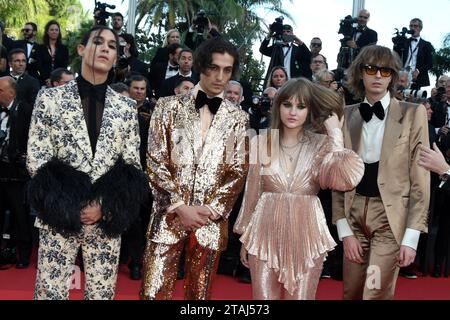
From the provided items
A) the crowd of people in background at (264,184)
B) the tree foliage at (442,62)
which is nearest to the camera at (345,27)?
the crowd of people in background at (264,184)

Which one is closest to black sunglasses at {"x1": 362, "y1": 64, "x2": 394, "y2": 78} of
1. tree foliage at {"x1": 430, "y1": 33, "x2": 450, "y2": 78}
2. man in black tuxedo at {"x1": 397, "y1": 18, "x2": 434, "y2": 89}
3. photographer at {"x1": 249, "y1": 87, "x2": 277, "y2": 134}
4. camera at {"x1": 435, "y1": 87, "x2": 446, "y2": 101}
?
photographer at {"x1": 249, "y1": 87, "x2": 277, "y2": 134}

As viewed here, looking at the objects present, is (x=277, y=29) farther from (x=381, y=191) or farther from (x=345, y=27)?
(x=381, y=191)

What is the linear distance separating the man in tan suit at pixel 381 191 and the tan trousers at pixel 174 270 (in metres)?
0.77

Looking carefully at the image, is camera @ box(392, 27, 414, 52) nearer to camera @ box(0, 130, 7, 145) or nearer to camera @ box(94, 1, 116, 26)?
camera @ box(94, 1, 116, 26)

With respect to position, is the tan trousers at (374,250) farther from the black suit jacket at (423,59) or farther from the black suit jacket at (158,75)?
the black suit jacket at (423,59)

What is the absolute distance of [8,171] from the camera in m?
5.90

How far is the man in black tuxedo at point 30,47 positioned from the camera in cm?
852

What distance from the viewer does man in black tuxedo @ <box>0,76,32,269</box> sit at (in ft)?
18.4

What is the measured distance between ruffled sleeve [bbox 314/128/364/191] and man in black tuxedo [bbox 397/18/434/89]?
6100 mm

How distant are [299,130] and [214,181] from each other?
555 millimetres

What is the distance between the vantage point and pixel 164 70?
8414 mm

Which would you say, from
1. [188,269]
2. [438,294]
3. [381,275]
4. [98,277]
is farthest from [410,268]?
[98,277]

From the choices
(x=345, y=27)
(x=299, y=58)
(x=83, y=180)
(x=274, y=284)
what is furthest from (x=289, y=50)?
(x=83, y=180)

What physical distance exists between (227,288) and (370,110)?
2648 millimetres
